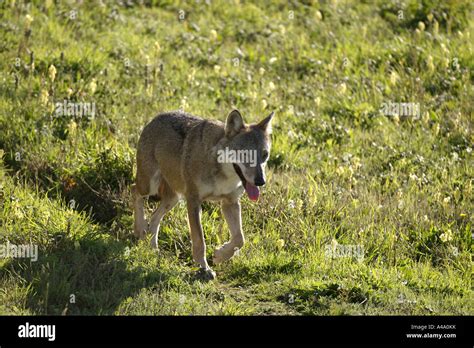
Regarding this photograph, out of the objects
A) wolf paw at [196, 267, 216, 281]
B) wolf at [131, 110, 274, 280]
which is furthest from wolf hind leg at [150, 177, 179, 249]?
wolf paw at [196, 267, 216, 281]

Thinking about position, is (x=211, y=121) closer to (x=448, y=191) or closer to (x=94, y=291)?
(x=94, y=291)

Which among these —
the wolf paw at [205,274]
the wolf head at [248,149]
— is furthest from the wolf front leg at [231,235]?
the wolf head at [248,149]

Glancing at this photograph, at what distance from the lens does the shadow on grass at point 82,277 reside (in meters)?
7.60

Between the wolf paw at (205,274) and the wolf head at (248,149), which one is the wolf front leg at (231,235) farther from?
the wolf head at (248,149)

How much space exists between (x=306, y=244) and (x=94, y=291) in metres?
2.67

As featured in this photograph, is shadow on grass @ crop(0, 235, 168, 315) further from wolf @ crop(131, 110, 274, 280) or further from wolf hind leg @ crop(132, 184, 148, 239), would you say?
wolf @ crop(131, 110, 274, 280)

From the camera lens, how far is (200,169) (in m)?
8.77

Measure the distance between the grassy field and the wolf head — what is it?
41.6 inches

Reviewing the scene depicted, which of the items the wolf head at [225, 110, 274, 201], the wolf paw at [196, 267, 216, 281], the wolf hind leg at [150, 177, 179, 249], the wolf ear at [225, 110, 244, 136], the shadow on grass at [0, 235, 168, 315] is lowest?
the wolf paw at [196, 267, 216, 281]

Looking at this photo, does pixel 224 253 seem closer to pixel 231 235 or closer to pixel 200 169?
pixel 231 235

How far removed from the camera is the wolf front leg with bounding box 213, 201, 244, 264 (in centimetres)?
881

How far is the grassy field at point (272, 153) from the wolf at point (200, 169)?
0.28 meters

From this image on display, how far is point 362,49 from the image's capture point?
579 inches

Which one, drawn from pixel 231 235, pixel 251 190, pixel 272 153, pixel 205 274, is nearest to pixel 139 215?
pixel 231 235
